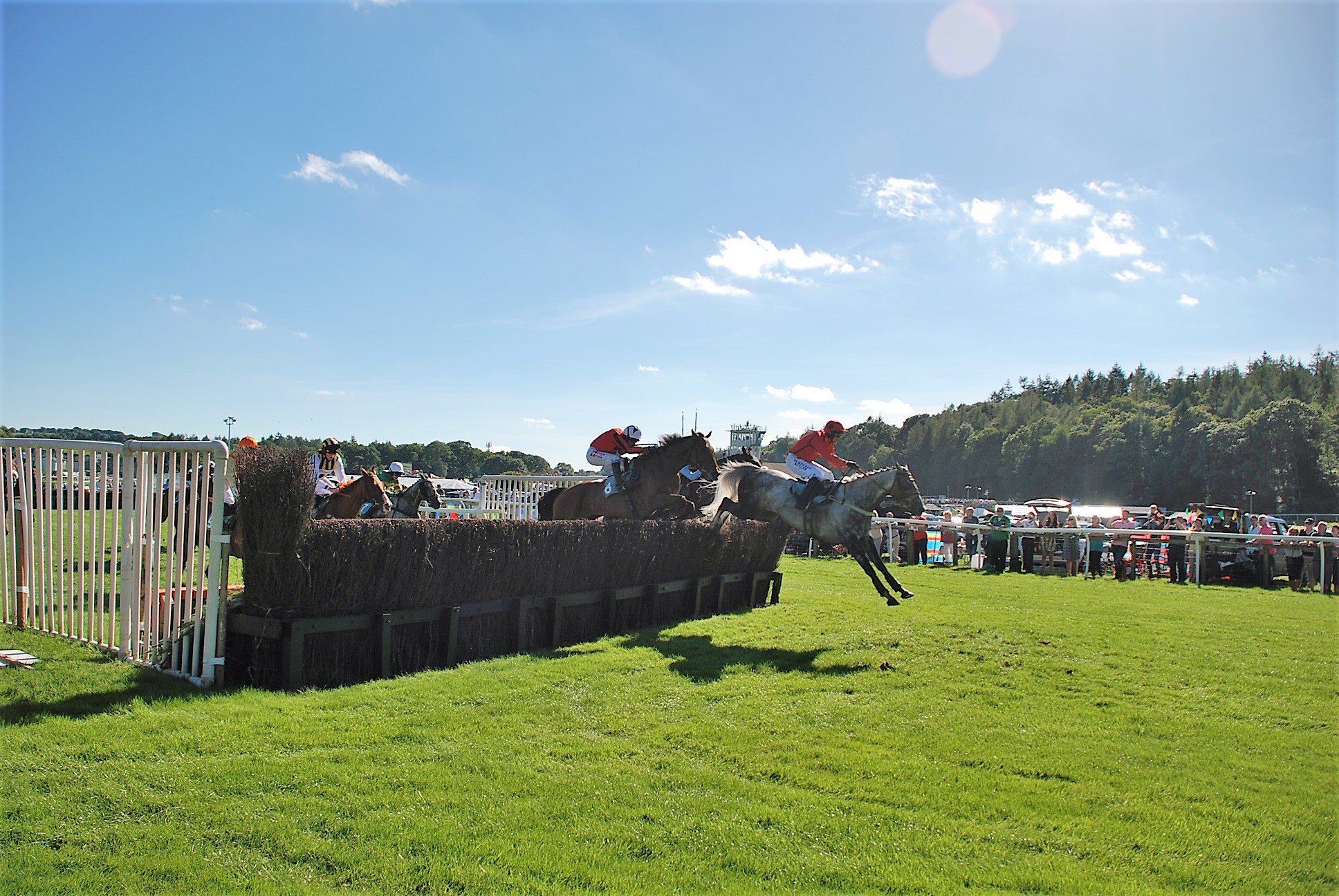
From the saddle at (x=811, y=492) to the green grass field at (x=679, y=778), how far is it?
3498mm

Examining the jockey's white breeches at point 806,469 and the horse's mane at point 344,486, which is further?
the horse's mane at point 344,486

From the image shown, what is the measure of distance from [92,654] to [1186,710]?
8.31 m

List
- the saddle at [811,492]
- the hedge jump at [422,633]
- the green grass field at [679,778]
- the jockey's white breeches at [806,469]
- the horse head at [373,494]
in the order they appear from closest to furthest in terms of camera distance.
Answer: the green grass field at [679,778], the hedge jump at [422,633], the saddle at [811,492], the jockey's white breeches at [806,469], the horse head at [373,494]

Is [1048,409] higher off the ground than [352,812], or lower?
higher

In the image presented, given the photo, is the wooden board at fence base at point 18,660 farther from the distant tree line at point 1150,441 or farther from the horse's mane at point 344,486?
the distant tree line at point 1150,441

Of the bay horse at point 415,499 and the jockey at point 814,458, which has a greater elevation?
the jockey at point 814,458

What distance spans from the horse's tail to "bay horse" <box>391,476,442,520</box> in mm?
1697

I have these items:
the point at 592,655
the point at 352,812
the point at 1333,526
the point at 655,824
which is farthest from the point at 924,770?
the point at 1333,526

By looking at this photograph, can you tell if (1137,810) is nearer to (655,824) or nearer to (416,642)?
(655,824)

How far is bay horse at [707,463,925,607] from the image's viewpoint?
9.91 m

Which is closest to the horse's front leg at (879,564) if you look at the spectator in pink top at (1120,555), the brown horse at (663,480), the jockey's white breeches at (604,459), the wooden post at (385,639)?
the brown horse at (663,480)

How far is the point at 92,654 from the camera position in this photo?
6074 mm

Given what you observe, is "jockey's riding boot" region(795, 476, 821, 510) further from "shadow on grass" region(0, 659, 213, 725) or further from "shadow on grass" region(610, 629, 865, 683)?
"shadow on grass" region(0, 659, 213, 725)

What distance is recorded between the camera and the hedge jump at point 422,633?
5.74 meters
